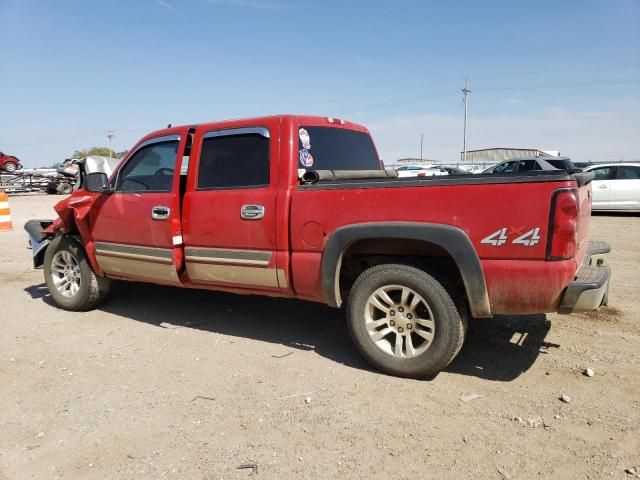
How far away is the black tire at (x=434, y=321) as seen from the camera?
3.40 m

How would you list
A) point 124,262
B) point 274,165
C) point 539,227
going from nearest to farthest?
point 539,227 → point 274,165 → point 124,262

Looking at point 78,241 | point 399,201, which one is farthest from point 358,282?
point 78,241

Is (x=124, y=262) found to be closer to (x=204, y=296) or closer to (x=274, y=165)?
(x=204, y=296)

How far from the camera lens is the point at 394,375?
3.67 meters

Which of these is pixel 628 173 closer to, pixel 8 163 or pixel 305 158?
pixel 305 158

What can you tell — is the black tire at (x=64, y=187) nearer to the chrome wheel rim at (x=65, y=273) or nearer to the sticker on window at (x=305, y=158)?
the chrome wheel rim at (x=65, y=273)

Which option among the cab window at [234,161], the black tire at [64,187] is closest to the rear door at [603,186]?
the cab window at [234,161]

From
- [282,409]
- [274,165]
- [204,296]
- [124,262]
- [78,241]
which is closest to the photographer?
[282,409]

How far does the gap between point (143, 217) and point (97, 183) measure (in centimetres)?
69

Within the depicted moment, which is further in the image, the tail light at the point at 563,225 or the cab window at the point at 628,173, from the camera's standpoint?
the cab window at the point at 628,173

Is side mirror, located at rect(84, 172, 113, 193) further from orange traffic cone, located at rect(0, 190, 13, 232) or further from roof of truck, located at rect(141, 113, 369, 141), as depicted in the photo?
orange traffic cone, located at rect(0, 190, 13, 232)

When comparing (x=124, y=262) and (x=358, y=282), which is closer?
(x=358, y=282)

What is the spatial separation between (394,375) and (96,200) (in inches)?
139

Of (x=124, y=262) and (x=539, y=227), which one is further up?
(x=539, y=227)
